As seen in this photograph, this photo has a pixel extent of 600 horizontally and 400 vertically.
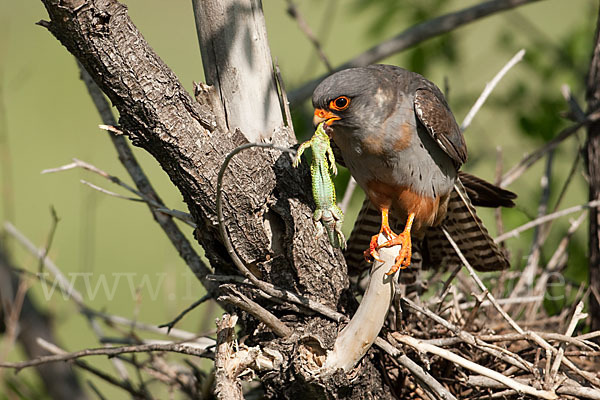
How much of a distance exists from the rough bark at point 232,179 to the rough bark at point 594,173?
1682 millimetres

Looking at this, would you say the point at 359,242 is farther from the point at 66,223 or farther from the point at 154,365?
the point at 66,223

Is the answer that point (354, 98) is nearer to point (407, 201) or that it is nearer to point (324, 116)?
point (324, 116)

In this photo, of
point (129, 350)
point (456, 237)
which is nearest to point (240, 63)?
point (129, 350)

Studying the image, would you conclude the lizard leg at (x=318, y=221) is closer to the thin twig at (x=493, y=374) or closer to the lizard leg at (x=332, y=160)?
the lizard leg at (x=332, y=160)

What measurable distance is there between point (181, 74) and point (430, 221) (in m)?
12.6

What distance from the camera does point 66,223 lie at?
13.7 meters

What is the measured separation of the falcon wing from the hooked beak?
471mm

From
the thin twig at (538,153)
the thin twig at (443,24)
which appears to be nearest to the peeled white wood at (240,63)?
the thin twig at (443,24)

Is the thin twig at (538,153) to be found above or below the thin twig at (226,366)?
above

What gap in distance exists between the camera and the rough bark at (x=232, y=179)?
248 cm

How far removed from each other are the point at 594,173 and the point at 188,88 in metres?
9.39

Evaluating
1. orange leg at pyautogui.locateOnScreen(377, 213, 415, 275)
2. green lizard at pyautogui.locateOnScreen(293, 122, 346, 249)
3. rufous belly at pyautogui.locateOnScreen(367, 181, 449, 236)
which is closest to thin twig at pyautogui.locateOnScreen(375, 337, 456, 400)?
orange leg at pyautogui.locateOnScreen(377, 213, 415, 275)

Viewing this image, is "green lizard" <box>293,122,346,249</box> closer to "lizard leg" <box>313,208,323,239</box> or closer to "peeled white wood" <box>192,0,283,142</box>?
"lizard leg" <box>313,208,323,239</box>

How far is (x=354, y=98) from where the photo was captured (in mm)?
3363
